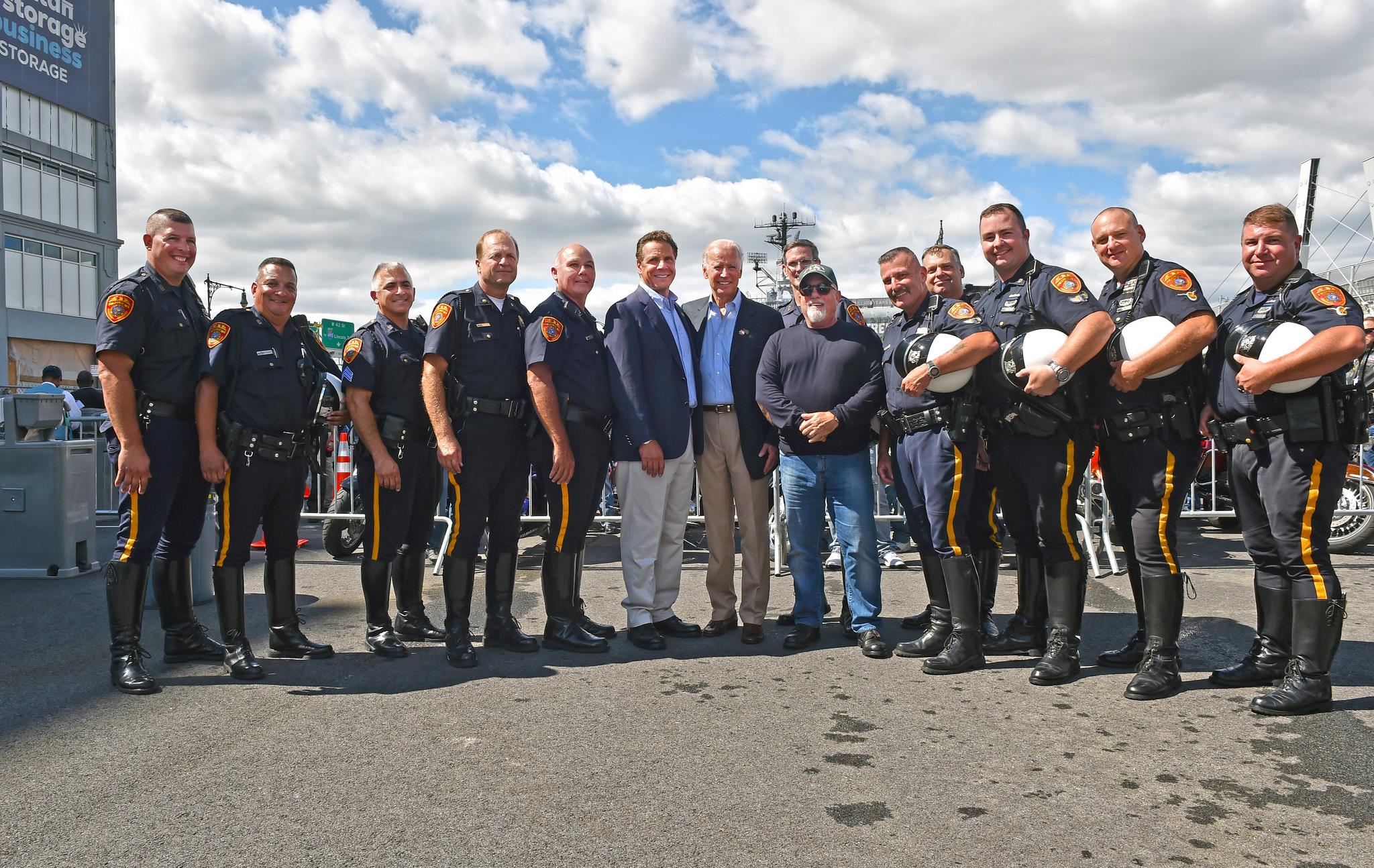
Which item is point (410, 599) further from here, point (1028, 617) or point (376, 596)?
point (1028, 617)

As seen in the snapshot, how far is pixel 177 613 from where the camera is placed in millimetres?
4500

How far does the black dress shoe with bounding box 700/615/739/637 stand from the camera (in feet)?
16.9

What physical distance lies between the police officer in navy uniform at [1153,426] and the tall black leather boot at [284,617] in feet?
12.9

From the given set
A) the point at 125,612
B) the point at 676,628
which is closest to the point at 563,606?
the point at 676,628

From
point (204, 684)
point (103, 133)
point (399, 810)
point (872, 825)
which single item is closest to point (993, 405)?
point (872, 825)

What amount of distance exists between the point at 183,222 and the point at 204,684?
2218 millimetres

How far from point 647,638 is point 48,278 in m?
35.1

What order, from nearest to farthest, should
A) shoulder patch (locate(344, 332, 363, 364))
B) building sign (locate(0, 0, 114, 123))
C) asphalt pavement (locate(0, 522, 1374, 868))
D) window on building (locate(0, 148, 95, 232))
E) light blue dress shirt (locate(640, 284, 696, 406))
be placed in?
asphalt pavement (locate(0, 522, 1374, 868)) < shoulder patch (locate(344, 332, 363, 364)) < light blue dress shirt (locate(640, 284, 696, 406)) < building sign (locate(0, 0, 114, 123)) < window on building (locate(0, 148, 95, 232))

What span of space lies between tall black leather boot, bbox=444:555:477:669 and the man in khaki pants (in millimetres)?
1340

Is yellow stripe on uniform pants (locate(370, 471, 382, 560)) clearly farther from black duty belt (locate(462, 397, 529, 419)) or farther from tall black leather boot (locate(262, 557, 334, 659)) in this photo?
black duty belt (locate(462, 397, 529, 419))

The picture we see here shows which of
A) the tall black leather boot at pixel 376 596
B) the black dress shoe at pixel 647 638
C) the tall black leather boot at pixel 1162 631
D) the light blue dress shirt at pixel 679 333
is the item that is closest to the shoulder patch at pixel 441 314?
the light blue dress shirt at pixel 679 333

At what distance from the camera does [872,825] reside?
2650 mm

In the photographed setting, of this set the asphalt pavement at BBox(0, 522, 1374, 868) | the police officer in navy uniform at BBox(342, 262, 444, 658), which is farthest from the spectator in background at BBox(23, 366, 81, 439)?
the police officer in navy uniform at BBox(342, 262, 444, 658)

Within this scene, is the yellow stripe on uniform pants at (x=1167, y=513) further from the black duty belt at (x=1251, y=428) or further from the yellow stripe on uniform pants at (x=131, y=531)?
the yellow stripe on uniform pants at (x=131, y=531)
